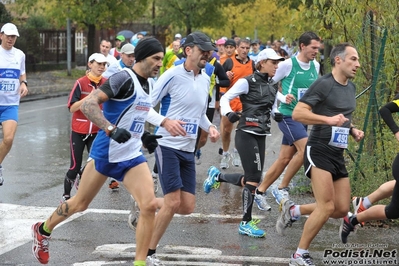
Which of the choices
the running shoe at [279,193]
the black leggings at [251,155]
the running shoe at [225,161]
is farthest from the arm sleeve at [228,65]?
the black leggings at [251,155]

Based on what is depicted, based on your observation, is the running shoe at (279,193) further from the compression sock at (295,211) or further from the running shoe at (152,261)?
the running shoe at (152,261)

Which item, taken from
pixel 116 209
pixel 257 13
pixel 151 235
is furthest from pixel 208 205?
pixel 257 13

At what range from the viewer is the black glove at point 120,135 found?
19.5 feet

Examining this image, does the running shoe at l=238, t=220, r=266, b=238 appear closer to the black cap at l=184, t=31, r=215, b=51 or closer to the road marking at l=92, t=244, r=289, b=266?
the road marking at l=92, t=244, r=289, b=266

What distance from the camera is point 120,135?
19.5 feet

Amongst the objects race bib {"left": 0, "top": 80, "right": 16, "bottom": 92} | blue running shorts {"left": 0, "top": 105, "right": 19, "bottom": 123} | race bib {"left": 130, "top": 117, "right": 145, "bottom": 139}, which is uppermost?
race bib {"left": 130, "top": 117, "right": 145, "bottom": 139}

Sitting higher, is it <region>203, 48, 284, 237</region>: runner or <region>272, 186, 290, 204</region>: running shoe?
<region>203, 48, 284, 237</region>: runner

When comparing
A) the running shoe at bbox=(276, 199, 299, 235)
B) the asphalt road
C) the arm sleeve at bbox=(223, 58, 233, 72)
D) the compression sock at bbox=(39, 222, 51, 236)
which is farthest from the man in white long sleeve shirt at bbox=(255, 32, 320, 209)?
the arm sleeve at bbox=(223, 58, 233, 72)

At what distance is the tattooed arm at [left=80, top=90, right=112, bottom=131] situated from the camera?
6.10 metres

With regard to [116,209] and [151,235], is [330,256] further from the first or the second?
[116,209]

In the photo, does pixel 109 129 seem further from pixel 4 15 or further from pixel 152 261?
pixel 4 15

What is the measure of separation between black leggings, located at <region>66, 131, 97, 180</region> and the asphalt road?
447 mm

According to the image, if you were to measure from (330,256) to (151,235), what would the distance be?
5.98 feet

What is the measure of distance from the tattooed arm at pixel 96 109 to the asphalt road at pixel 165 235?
1.42m
